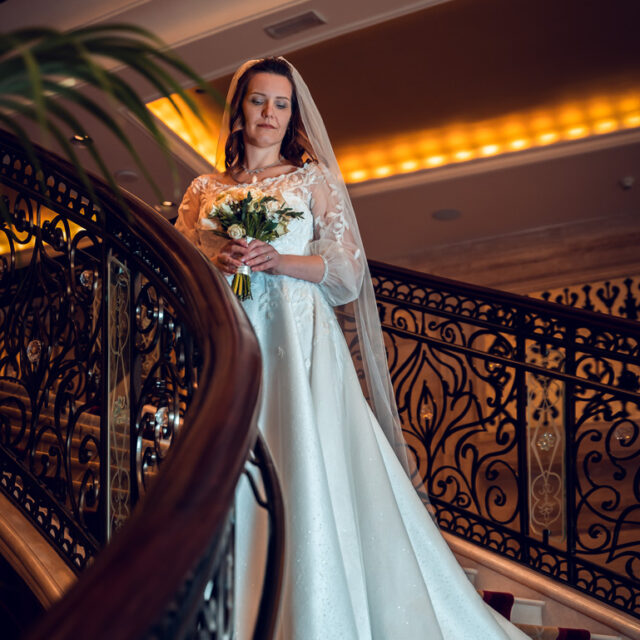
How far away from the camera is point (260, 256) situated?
316 centimetres

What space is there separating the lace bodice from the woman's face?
7.6 inches

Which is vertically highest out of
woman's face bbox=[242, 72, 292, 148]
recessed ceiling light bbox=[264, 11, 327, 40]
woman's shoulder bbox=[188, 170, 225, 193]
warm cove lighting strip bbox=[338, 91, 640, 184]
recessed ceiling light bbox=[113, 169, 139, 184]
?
warm cove lighting strip bbox=[338, 91, 640, 184]

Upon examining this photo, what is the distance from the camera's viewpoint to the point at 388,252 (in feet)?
35.2

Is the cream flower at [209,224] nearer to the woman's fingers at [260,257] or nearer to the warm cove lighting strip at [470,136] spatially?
the woman's fingers at [260,257]

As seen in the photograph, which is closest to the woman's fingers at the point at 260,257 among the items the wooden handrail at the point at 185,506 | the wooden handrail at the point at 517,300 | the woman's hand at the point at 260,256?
the woman's hand at the point at 260,256

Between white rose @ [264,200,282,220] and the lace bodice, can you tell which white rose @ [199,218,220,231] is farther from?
white rose @ [264,200,282,220]

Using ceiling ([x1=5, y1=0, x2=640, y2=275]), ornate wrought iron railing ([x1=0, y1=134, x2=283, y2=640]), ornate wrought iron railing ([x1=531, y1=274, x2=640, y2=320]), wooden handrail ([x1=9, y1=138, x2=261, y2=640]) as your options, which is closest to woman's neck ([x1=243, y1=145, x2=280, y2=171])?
ornate wrought iron railing ([x1=0, y1=134, x2=283, y2=640])

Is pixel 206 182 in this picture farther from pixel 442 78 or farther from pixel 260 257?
pixel 442 78

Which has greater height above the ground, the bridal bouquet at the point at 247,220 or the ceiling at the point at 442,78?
the ceiling at the point at 442,78

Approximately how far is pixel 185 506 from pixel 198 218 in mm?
2623

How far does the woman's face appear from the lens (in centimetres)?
367

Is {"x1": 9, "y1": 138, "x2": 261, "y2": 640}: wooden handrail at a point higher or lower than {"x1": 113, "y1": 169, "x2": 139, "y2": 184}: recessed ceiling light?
lower

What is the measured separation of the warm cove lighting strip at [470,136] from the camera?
8.41 m

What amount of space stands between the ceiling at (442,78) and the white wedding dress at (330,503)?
320 centimetres
